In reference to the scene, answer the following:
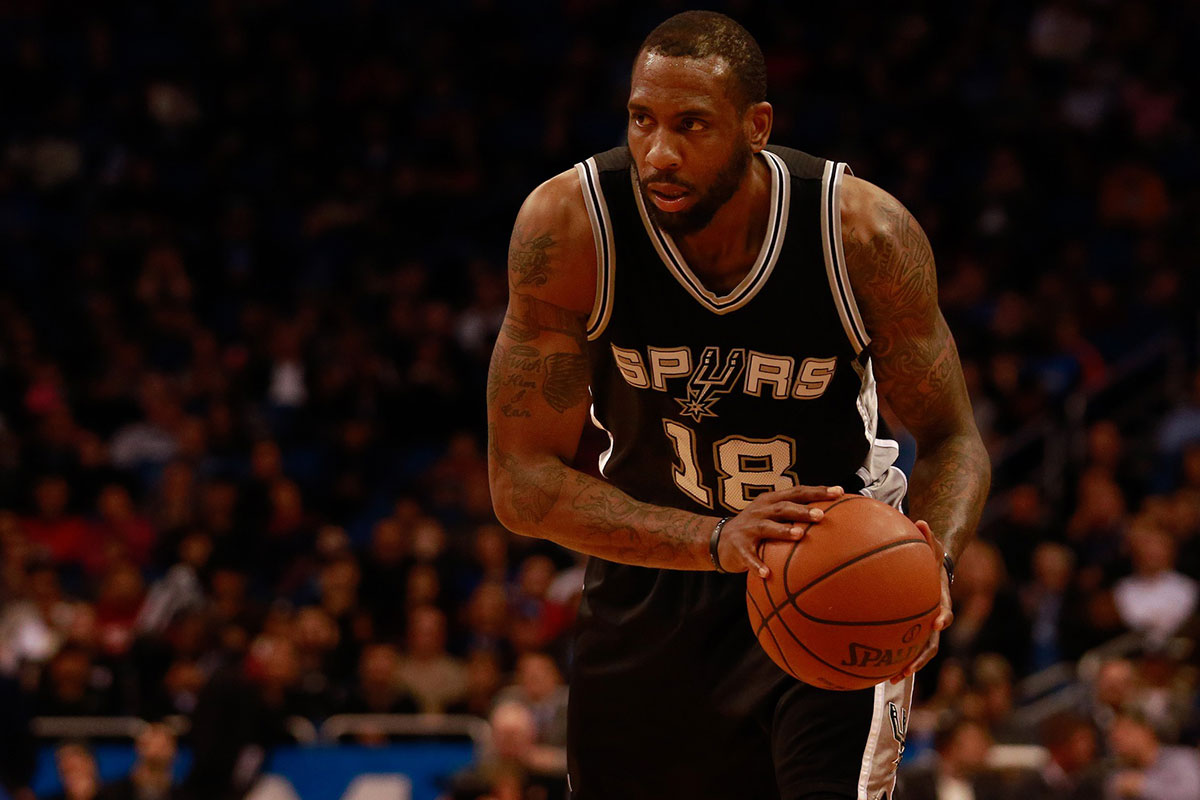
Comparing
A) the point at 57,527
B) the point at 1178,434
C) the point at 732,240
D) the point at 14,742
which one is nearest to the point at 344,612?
the point at 14,742

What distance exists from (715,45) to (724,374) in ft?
2.48

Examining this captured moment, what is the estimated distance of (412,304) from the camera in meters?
13.7

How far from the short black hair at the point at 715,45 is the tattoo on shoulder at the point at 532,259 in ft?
1.62

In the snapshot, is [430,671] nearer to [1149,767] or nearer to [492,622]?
[492,622]

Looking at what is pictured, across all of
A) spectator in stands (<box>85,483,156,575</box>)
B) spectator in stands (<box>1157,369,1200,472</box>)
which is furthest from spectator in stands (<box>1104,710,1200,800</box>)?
spectator in stands (<box>85,483,156,575</box>)

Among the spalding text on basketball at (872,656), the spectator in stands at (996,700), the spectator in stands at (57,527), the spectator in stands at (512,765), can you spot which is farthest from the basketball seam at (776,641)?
Result: the spectator in stands at (57,527)

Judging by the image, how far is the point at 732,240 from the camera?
3771 millimetres

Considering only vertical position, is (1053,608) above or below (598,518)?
below

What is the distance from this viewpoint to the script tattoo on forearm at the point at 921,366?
12.1 feet

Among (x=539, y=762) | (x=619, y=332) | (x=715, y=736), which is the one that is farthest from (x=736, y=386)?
(x=539, y=762)

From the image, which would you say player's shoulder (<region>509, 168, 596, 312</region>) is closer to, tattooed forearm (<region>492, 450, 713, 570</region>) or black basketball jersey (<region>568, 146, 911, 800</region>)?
black basketball jersey (<region>568, 146, 911, 800</region>)

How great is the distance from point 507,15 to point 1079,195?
5777 mm

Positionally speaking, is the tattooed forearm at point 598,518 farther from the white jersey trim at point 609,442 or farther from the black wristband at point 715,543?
the white jersey trim at point 609,442

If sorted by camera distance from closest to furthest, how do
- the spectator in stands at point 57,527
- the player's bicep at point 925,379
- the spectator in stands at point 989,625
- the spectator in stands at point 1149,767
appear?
the player's bicep at point 925,379
the spectator in stands at point 1149,767
the spectator in stands at point 989,625
the spectator in stands at point 57,527
